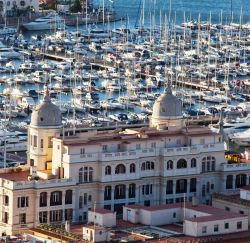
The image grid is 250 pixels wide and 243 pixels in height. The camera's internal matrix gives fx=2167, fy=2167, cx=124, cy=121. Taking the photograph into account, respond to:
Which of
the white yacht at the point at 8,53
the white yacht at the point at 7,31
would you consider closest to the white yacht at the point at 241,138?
the white yacht at the point at 8,53

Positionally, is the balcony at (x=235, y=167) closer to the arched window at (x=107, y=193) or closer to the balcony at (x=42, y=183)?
the arched window at (x=107, y=193)

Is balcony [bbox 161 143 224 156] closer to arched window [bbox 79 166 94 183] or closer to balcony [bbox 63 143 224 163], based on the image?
balcony [bbox 63 143 224 163]

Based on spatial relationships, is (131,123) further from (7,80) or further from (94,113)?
(7,80)

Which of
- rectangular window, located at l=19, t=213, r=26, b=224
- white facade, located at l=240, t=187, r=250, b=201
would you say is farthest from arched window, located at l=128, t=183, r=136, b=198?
rectangular window, located at l=19, t=213, r=26, b=224

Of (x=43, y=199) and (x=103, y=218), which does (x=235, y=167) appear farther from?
(x=43, y=199)

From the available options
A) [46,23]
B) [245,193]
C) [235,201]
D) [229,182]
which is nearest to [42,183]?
[235,201]
